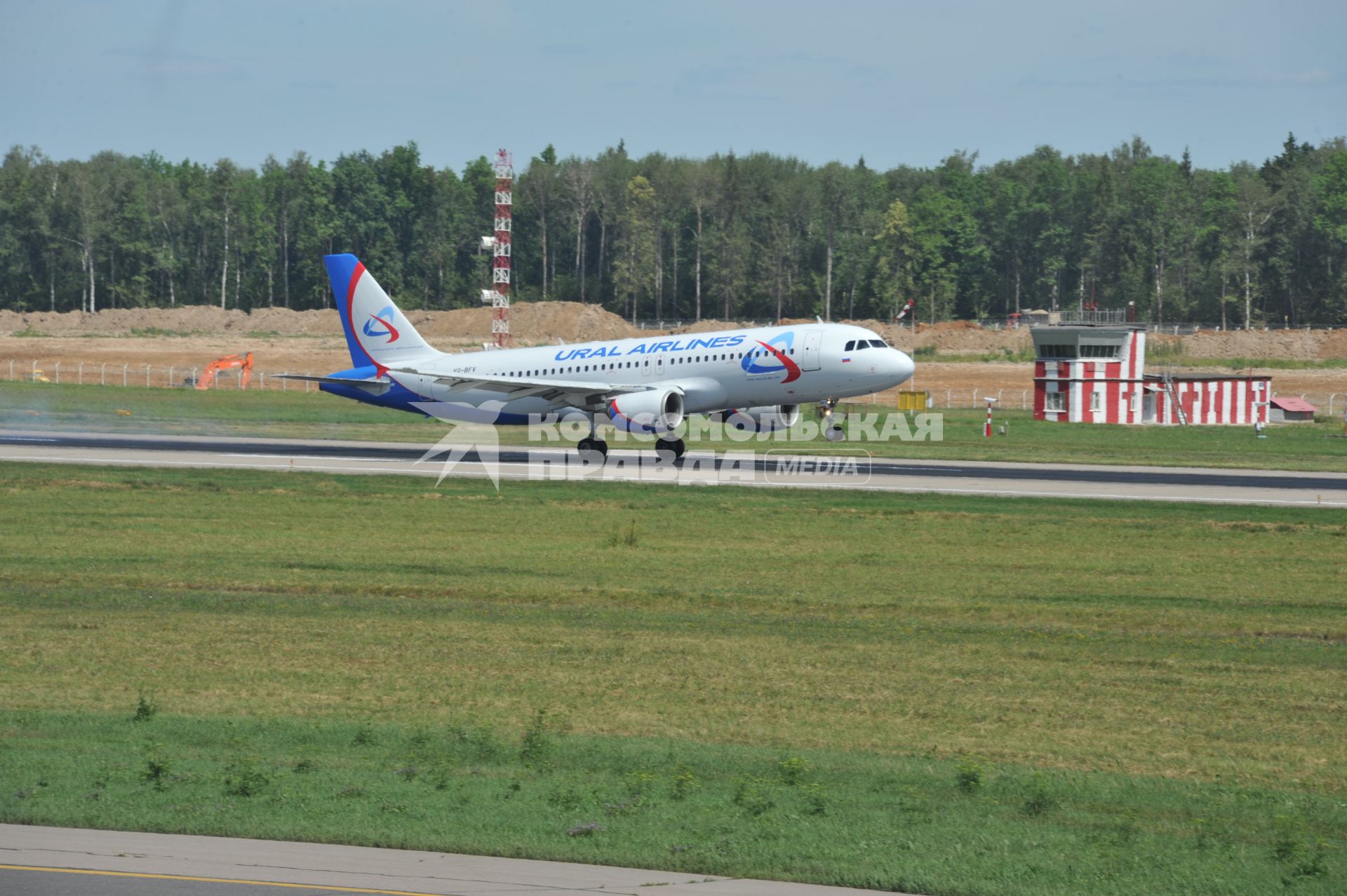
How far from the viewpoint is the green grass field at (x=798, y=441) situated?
54500 mm

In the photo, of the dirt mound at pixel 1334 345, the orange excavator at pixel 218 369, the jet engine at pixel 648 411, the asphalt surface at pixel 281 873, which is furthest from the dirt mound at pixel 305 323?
the asphalt surface at pixel 281 873

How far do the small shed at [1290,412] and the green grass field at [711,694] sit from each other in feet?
172

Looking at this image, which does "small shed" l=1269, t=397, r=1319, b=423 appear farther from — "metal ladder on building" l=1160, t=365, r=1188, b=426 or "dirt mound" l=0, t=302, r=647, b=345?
"dirt mound" l=0, t=302, r=647, b=345

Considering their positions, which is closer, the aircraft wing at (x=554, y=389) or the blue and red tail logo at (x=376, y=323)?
the aircraft wing at (x=554, y=389)

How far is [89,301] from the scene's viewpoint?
563 feet

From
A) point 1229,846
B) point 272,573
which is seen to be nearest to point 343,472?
point 272,573

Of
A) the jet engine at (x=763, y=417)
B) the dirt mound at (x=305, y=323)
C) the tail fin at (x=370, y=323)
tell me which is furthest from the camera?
the dirt mound at (x=305, y=323)

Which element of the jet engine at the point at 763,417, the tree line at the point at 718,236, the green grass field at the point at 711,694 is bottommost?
the green grass field at the point at 711,694

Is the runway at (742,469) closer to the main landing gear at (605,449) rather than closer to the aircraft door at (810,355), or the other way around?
the main landing gear at (605,449)

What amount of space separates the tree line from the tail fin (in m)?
98.8

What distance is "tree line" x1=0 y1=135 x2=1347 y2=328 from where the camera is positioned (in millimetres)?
152500

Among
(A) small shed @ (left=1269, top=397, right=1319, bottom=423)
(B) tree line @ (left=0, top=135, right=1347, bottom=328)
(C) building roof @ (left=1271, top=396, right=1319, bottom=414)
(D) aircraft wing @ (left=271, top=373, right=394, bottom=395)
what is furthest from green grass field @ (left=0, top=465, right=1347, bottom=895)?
(B) tree line @ (left=0, top=135, right=1347, bottom=328)

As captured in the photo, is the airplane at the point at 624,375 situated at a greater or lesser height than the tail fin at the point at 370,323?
lesser

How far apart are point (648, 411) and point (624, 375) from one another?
140 inches
